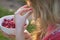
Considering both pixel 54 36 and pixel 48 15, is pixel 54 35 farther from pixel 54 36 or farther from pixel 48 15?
pixel 48 15

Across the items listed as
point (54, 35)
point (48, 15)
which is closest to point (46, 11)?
point (48, 15)

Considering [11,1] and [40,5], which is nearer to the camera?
[40,5]

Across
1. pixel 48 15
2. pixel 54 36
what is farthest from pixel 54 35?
pixel 48 15

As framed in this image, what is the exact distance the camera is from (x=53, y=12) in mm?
1636

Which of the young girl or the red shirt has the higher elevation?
the young girl

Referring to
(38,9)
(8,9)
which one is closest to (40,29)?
(38,9)

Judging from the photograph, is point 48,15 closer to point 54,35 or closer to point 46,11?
point 46,11

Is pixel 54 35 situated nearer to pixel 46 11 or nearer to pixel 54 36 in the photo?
pixel 54 36

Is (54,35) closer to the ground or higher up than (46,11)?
closer to the ground

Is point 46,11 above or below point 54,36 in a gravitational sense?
above

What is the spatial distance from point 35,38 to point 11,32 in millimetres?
181

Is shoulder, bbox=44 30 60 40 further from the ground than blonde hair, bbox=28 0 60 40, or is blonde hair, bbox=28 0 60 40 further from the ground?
blonde hair, bbox=28 0 60 40

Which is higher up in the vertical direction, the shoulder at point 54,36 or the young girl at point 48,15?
the young girl at point 48,15

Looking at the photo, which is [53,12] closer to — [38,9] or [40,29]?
[38,9]
